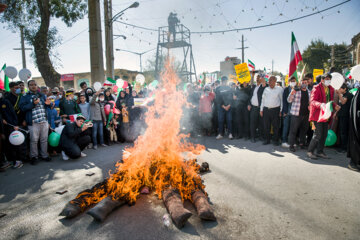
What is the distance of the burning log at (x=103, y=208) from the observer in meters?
3.24

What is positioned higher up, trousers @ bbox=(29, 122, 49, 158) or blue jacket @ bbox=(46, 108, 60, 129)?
blue jacket @ bbox=(46, 108, 60, 129)

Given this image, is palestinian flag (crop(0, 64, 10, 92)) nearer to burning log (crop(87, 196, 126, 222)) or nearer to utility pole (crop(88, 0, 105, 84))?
utility pole (crop(88, 0, 105, 84))

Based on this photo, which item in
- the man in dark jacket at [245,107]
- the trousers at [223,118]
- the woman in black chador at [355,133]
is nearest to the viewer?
the woman in black chador at [355,133]

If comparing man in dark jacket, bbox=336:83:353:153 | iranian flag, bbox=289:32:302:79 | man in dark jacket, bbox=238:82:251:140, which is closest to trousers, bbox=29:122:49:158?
man in dark jacket, bbox=238:82:251:140

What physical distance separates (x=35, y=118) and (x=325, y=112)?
792 cm

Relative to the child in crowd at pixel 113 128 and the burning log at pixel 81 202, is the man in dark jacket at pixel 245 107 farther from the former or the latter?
the burning log at pixel 81 202

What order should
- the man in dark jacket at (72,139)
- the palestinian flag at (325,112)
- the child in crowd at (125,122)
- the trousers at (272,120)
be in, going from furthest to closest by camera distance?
the child in crowd at (125,122), the trousers at (272,120), the man in dark jacket at (72,139), the palestinian flag at (325,112)

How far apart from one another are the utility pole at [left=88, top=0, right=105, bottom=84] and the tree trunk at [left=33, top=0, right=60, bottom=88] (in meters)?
2.43

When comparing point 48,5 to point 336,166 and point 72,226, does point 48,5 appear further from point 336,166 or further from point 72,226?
point 336,166

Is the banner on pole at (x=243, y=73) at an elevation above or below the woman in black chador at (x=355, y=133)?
above

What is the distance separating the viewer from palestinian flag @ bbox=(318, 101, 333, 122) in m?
5.46

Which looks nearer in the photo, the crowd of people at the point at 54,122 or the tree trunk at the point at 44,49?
the crowd of people at the point at 54,122

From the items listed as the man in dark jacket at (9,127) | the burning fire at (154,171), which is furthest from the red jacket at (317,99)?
the man in dark jacket at (9,127)

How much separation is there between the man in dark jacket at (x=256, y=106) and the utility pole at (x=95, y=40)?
A: 8.02 meters
